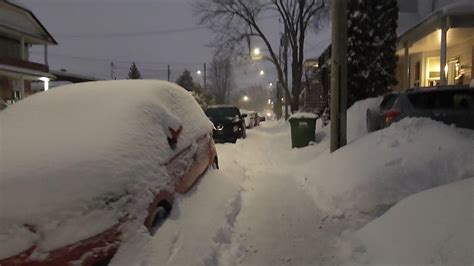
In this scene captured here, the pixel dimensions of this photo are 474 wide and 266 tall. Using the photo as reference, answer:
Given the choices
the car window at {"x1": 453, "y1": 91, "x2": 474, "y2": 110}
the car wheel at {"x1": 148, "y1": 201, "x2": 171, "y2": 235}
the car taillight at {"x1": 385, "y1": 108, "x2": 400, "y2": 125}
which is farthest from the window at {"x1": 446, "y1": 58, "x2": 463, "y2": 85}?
the car wheel at {"x1": 148, "y1": 201, "x2": 171, "y2": 235}

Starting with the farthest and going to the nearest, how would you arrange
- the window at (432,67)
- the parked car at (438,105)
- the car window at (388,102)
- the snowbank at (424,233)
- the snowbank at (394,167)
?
the window at (432,67) < the car window at (388,102) < the parked car at (438,105) < the snowbank at (394,167) < the snowbank at (424,233)

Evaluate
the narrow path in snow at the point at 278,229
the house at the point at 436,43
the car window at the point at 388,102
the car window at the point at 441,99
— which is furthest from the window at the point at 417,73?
the narrow path in snow at the point at 278,229

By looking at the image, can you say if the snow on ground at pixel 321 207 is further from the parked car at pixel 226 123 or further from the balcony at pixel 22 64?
the balcony at pixel 22 64

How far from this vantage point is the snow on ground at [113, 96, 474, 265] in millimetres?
4496

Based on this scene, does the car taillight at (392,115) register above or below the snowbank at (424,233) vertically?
above

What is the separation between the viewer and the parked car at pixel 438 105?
9375mm

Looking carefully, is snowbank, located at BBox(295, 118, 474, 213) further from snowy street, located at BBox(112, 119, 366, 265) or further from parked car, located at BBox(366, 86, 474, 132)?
parked car, located at BBox(366, 86, 474, 132)

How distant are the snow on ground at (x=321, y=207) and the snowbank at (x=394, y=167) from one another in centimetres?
1

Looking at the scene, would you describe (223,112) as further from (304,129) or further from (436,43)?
(436,43)

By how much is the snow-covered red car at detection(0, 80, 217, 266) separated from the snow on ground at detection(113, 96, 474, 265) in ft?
1.00

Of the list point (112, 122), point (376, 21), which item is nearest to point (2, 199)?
point (112, 122)

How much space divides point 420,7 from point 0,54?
28539mm

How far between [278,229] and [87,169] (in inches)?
117

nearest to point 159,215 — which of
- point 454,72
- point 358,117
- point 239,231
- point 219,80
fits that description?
point 239,231
